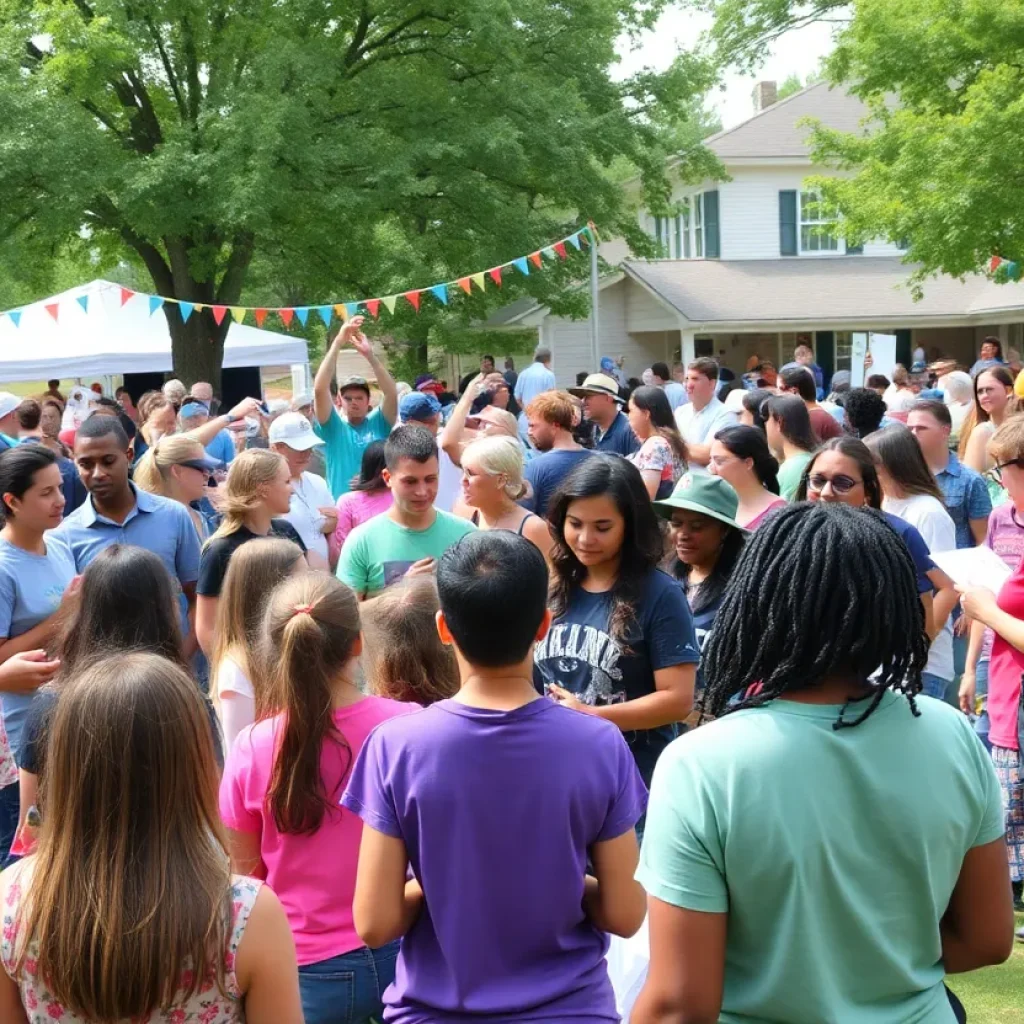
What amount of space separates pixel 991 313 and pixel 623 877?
3096 centimetres

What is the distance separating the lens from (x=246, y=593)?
3.69 meters

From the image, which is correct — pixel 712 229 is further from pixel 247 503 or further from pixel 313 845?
pixel 313 845

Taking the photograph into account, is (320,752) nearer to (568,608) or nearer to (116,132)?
(568,608)

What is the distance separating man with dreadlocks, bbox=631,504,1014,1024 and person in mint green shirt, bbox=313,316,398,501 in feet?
19.9

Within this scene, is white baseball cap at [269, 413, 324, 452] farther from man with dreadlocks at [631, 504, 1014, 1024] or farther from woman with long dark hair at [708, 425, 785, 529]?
man with dreadlocks at [631, 504, 1014, 1024]

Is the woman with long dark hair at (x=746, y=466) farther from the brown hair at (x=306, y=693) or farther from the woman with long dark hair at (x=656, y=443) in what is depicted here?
the brown hair at (x=306, y=693)

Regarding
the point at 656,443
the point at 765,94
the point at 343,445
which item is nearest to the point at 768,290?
the point at 765,94

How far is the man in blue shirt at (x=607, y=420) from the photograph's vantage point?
8.78m

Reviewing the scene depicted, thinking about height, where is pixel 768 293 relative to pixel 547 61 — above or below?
below

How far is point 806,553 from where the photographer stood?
1996 millimetres

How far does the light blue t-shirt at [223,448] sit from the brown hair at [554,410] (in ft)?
10.3

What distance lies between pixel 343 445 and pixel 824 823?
675cm

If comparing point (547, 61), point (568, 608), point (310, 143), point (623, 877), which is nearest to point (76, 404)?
point (310, 143)

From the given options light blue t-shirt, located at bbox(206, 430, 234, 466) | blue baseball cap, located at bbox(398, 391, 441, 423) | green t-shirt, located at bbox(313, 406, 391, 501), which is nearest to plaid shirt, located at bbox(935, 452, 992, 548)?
blue baseball cap, located at bbox(398, 391, 441, 423)
